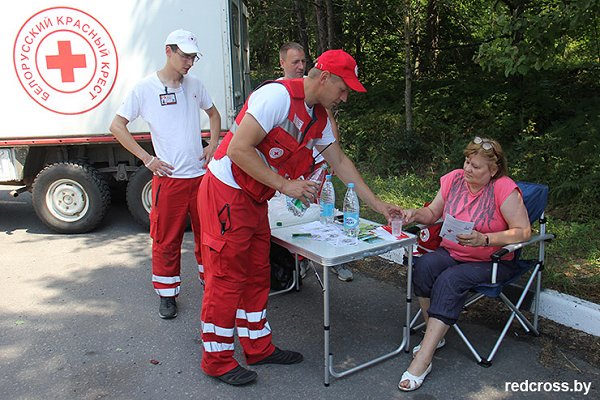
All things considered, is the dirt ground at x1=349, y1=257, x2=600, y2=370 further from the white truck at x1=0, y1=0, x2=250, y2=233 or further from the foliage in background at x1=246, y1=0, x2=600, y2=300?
the white truck at x1=0, y1=0, x2=250, y2=233

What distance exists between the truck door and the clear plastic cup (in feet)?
9.53

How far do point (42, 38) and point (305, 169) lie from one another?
382cm

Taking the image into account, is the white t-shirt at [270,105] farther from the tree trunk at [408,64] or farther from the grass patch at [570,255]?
the tree trunk at [408,64]

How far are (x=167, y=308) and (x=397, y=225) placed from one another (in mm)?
1811

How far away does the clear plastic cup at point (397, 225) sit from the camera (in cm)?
316

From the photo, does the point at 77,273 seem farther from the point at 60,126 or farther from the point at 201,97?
the point at 201,97

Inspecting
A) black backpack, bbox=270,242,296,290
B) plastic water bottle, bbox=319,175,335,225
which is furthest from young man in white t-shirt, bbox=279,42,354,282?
plastic water bottle, bbox=319,175,335,225

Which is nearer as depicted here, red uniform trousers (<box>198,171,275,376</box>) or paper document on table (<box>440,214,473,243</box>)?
red uniform trousers (<box>198,171,275,376</box>)

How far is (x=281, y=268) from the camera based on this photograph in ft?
13.6

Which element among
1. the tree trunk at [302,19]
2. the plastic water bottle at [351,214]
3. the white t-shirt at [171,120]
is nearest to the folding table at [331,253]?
the plastic water bottle at [351,214]

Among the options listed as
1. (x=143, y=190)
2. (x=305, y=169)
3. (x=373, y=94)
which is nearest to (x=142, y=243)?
(x=143, y=190)

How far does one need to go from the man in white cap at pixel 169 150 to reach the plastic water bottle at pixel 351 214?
1.15 meters

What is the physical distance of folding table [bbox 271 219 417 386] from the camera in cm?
281

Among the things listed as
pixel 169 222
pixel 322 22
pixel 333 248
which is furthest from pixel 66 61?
pixel 322 22
